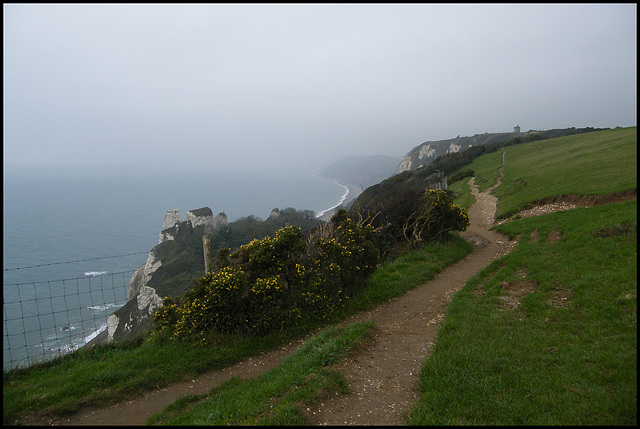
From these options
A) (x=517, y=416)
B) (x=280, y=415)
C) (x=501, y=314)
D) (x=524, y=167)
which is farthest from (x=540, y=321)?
(x=524, y=167)

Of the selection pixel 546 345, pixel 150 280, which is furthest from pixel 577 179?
pixel 150 280

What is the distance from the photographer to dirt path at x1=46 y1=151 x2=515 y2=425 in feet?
13.7

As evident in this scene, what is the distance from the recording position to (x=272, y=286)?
6.71m

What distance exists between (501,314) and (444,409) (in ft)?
11.1

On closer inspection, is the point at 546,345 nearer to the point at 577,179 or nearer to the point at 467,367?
the point at 467,367

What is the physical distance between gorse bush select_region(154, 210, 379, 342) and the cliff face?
210cm

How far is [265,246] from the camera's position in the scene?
712 centimetres

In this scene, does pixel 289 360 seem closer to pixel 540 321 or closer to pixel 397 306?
pixel 397 306

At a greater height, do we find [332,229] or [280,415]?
[332,229]

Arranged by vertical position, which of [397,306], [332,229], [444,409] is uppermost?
[332,229]

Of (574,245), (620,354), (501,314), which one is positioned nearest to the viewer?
(620,354)

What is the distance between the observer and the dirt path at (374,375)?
4.18 metres

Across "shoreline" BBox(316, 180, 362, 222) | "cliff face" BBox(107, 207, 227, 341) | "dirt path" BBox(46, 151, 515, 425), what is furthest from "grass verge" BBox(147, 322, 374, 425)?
"shoreline" BBox(316, 180, 362, 222)

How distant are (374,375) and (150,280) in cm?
1982
